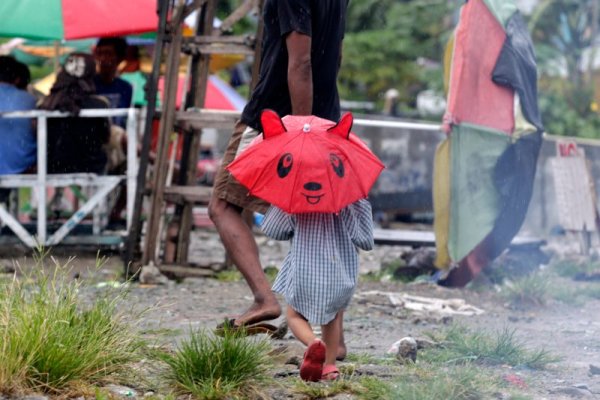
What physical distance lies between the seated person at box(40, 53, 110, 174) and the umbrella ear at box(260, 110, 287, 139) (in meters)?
5.11

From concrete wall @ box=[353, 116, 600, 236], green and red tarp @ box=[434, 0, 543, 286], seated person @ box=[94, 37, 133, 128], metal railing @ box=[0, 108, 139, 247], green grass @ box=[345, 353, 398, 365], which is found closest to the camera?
green grass @ box=[345, 353, 398, 365]

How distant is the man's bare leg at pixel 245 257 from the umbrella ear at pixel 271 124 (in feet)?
3.03

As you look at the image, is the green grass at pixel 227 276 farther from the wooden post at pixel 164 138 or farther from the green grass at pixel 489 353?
the green grass at pixel 489 353

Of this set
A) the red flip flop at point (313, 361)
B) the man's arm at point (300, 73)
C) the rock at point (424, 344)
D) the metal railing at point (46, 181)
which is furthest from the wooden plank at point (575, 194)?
the red flip flop at point (313, 361)

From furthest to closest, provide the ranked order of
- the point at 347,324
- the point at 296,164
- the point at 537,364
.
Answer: the point at 347,324 → the point at 537,364 → the point at 296,164

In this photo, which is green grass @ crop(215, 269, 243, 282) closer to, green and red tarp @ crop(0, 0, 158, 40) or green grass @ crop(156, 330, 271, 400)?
green and red tarp @ crop(0, 0, 158, 40)

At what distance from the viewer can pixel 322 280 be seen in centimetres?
460

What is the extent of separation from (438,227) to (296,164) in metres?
3.88

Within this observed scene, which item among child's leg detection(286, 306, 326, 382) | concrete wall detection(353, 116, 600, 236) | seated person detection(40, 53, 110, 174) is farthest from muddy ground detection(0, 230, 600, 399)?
concrete wall detection(353, 116, 600, 236)

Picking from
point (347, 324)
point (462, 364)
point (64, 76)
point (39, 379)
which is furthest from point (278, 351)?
point (64, 76)

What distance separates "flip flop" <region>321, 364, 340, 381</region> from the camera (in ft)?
14.8

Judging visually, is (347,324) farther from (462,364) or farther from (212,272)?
(212,272)

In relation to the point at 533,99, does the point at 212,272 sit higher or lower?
lower

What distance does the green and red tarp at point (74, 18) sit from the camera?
30.4 feet
